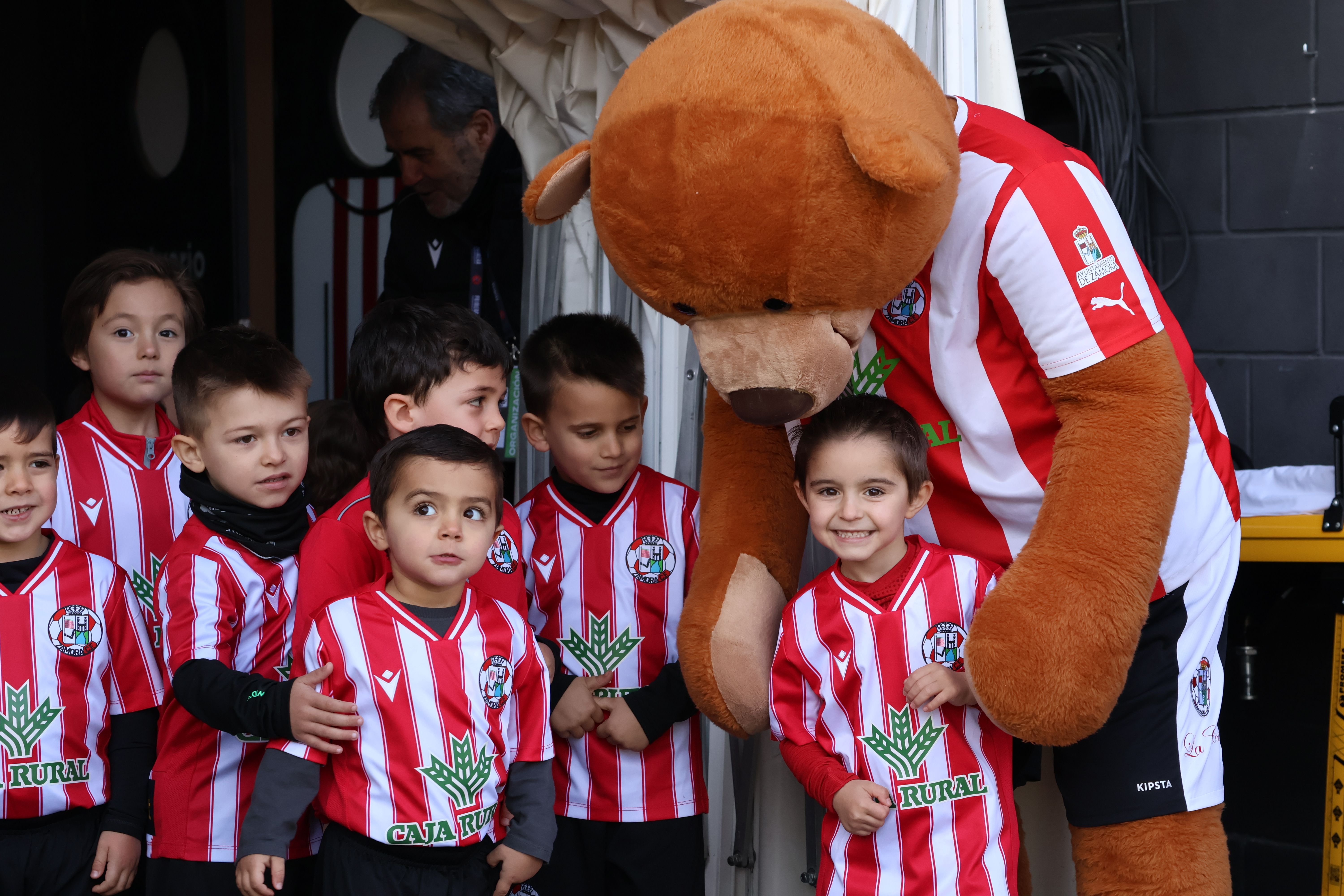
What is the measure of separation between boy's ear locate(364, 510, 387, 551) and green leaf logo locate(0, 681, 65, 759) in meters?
0.54

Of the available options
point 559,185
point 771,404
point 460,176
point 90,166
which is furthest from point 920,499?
point 90,166

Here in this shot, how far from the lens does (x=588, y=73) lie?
2.16 m

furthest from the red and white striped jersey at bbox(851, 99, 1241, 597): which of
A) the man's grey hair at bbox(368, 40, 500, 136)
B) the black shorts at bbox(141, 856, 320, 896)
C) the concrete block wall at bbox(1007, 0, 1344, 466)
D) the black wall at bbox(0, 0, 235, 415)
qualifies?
the black wall at bbox(0, 0, 235, 415)

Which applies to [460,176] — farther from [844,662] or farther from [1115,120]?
[844,662]

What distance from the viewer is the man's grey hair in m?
2.83

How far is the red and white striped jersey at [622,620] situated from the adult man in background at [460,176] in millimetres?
958

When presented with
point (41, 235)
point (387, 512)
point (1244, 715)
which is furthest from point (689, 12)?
point (41, 235)

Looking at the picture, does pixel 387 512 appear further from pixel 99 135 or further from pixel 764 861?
pixel 99 135

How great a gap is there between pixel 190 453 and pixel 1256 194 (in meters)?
2.21

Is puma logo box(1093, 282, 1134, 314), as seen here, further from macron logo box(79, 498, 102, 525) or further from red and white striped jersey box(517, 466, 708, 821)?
macron logo box(79, 498, 102, 525)

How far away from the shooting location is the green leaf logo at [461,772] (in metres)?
1.57

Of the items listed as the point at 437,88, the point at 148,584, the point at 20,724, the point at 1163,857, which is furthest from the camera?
the point at 437,88

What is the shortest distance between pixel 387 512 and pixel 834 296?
665 millimetres

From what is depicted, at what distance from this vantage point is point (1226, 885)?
4.91 feet
